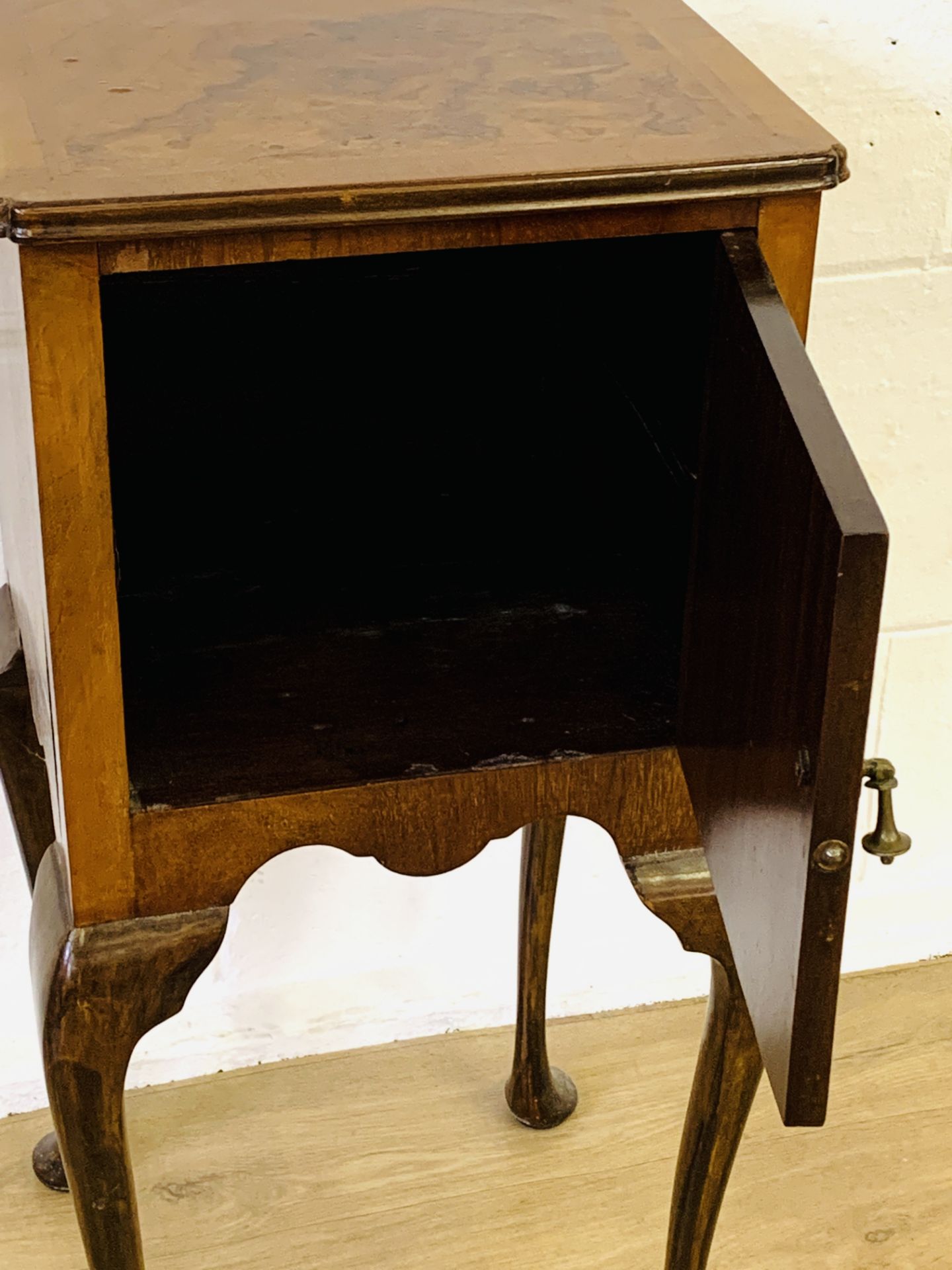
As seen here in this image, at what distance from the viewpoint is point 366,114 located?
786mm

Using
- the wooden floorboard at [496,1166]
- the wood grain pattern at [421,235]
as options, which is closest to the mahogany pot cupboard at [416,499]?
the wood grain pattern at [421,235]

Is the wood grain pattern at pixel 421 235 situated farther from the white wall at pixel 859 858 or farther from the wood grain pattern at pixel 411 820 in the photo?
the white wall at pixel 859 858

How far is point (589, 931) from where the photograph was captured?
158 cm

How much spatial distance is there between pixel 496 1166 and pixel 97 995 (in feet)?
2.21

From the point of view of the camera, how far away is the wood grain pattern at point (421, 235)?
681mm

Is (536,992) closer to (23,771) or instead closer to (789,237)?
(23,771)

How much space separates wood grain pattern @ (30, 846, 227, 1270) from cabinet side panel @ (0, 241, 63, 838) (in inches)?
2.1

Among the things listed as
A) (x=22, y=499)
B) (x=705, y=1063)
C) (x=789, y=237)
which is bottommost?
(x=705, y=1063)

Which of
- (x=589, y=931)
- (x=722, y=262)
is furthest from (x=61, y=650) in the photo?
(x=589, y=931)

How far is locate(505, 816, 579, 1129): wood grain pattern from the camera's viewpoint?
1349 millimetres

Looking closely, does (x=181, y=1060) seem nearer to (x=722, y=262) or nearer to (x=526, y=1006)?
(x=526, y=1006)

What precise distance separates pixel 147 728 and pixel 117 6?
0.43 metres

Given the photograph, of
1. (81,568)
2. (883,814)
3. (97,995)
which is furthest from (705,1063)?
(81,568)

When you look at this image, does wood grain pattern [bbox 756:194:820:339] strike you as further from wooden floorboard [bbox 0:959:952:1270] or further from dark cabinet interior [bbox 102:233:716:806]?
wooden floorboard [bbox 0:959:952:1270]
